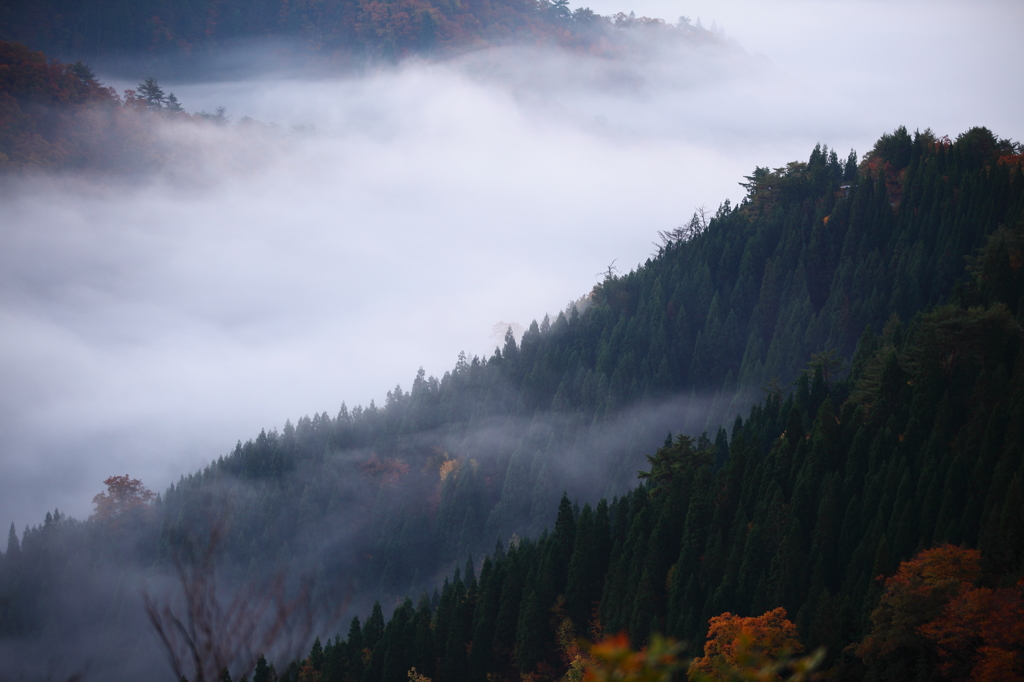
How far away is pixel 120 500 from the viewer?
176 m

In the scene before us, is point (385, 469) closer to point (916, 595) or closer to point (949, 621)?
point (916, 595)

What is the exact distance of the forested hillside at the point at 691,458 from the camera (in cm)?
7831

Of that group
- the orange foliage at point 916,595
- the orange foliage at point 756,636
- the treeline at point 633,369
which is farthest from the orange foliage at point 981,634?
the treeline at point 633,369

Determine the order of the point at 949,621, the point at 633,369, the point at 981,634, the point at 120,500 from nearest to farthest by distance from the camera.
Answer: the point at 981,634, the point at 949,621, the point at 633,369, the point at 120,500

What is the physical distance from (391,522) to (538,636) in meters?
74.8

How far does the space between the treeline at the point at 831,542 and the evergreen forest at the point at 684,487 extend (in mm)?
295

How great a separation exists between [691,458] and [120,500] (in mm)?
125543

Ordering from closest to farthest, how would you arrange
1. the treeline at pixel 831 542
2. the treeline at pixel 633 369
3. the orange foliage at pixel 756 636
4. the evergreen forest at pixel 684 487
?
1. the treeline at pixel 831 542
2. the orange foliage at pixel 756 636
3. the evergreen forest at pixel 684 487
4. the treeline at pixel 633 369

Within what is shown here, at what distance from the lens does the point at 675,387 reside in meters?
158

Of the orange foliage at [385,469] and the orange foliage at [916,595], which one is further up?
the orange foliage at [916,595]

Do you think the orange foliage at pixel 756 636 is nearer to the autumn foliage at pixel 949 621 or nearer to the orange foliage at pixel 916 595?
the orange foliage at pixel 916 595

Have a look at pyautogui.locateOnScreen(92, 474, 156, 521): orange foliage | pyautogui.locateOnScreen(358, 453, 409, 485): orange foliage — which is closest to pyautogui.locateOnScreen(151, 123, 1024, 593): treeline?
pyautogui.locateOnScreen(358, 453, 409, 485): orange foliage

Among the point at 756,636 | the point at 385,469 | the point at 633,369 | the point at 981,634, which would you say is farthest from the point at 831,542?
the point at 385,469

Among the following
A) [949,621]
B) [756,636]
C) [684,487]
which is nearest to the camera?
[949,621]
